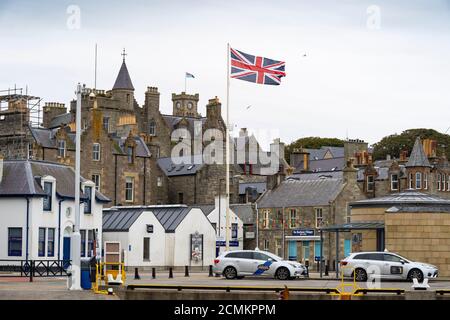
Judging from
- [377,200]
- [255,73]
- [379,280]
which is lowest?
[379,280]

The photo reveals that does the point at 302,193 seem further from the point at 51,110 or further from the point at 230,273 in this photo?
the point at 51,110

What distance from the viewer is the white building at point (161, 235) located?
7662 cm

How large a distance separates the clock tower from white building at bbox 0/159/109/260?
77.8 m

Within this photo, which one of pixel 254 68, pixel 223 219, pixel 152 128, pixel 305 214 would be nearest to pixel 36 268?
pixel 254 68

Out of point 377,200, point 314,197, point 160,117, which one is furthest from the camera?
point 160,117

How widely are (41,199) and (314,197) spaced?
100ft

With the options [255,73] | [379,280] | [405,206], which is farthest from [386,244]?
[255,73]

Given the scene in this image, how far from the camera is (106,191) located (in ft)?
308

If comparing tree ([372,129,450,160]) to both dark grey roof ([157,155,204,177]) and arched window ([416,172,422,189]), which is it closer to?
dark grey roof ([157,155,204,177])

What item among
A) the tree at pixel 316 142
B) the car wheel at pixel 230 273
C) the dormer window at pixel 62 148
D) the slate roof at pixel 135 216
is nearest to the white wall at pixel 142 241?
the slate roof at pixel 135 216

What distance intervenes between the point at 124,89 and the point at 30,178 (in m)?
67.0

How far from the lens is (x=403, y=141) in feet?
499

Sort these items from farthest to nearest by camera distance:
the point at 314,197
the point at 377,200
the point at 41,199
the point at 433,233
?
1. the point at 314,197
2. the point at 41,199
3. the point at 377,200
4. the point at 433,233
